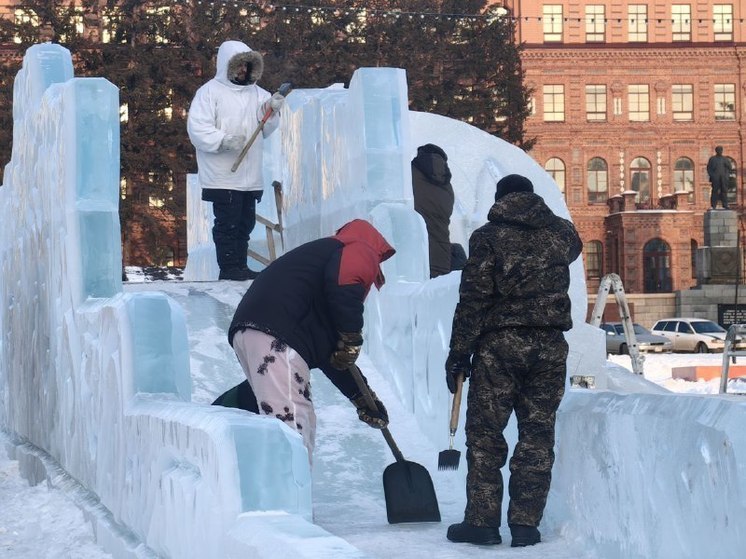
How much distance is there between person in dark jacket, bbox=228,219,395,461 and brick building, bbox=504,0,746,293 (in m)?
55.4

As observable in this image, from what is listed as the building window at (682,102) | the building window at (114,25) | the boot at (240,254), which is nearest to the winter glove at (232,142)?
the boot at (240,254)

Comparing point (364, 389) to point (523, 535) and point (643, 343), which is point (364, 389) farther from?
point (643, 343)

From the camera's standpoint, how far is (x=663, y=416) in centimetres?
477

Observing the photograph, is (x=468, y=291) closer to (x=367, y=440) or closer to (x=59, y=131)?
(x=367, y=440)

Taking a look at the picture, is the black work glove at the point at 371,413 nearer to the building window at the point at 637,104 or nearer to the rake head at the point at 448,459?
the rake head at the point at 448,459

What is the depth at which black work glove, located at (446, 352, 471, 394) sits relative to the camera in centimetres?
575

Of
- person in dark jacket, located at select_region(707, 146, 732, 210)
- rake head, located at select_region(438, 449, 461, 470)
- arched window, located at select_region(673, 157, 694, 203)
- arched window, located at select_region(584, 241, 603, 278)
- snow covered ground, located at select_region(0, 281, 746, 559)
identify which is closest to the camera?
snow covered ground, located at select_region(0, 281, 746, 559)

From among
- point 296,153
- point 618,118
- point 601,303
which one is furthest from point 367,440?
point 618,118

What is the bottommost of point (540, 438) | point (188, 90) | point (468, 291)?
point (540, 438)

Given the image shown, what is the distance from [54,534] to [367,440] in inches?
68.7

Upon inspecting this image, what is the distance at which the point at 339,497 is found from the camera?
686cm

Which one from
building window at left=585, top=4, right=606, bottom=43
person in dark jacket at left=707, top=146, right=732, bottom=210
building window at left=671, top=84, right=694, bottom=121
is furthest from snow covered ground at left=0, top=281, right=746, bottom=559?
building window at left=671, top=84, right=694, bottom=121

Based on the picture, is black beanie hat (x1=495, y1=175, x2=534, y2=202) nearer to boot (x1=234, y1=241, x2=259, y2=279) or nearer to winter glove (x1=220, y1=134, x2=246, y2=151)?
winter glove (x1=220, y1=134, x2=246, y2=151)

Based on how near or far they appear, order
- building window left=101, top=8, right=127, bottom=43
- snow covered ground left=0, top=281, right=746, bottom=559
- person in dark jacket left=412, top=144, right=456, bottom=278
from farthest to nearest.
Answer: building window left=101, top=8, right=127, bottom=43 → person in dark jacket left=412, top=144, right=456, bottom=278 → snow covered ground left=0, top=281, right=746, bottom=559
